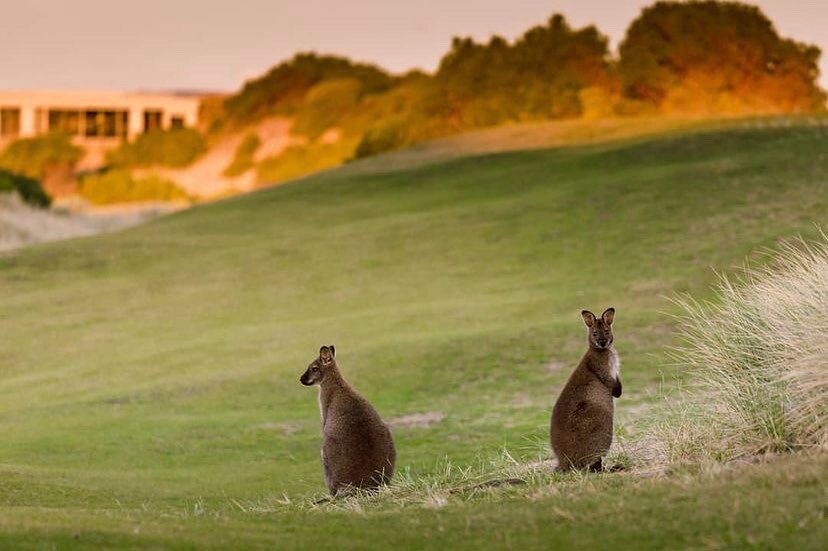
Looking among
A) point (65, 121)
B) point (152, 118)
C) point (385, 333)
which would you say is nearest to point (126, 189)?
point (65, 121)

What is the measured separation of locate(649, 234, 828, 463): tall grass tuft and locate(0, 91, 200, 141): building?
10237cm

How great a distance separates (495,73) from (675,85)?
861 centimetres

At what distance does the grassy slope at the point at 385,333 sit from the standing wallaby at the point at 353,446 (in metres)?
0.92

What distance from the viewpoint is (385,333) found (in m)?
25.8

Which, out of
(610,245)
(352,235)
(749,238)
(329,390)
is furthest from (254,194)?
(329,390)

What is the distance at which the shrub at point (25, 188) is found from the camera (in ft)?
199

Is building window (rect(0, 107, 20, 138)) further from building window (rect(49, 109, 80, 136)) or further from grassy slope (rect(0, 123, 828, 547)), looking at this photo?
grassy slope (rect(0, 123, 828, 547))

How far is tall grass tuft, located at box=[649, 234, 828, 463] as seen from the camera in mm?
10977

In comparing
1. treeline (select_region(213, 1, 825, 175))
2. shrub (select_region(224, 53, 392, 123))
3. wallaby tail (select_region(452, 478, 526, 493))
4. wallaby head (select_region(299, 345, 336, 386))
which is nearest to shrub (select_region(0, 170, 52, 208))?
treeline (select_region(213, 1, 825, 175))

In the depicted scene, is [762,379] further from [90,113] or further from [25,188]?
[90,113]

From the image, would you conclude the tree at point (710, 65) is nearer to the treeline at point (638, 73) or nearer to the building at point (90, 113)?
the treeline at point (638, 73)

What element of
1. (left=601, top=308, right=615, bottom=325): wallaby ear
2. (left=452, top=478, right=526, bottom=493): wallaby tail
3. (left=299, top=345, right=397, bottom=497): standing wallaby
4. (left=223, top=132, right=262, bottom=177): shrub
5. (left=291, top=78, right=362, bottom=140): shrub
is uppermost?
(left=291, top=78, right=362, bottom=140): shrub

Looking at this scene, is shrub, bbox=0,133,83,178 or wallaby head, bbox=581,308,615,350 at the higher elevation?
shrub, bbox=0,133,83,178

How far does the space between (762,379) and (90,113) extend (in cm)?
10748
